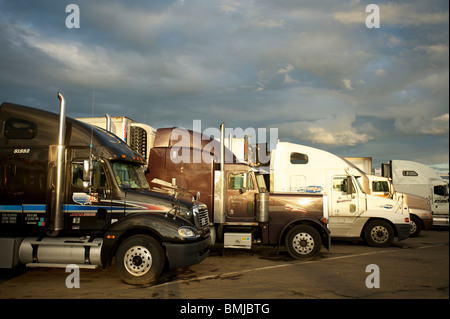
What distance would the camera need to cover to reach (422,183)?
19.2m

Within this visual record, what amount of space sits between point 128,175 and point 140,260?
6.21ft

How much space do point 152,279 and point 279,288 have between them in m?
2.31

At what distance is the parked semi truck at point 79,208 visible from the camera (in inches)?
281

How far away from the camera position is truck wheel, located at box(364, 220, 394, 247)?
12219 mm

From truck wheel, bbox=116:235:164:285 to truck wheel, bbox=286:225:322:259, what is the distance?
423cm

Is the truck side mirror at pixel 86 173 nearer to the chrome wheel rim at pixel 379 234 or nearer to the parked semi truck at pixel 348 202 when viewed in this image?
the parked semi truck at pixel 348 202

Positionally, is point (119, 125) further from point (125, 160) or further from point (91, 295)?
point (91, 295)

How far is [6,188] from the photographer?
7703 millimetres

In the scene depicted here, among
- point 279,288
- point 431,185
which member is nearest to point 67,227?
point 279,288

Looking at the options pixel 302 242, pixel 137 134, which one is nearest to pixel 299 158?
pixel 302 242

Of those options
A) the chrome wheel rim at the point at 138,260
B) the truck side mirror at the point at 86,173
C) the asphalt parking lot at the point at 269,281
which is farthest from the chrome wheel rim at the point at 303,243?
the truck side mirror at the point at 86,173

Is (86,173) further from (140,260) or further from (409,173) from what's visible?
(409,173)

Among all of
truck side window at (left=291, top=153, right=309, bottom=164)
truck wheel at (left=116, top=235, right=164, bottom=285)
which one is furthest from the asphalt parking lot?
truck side window at (left=291, top=153, right=309, bottom=164)
